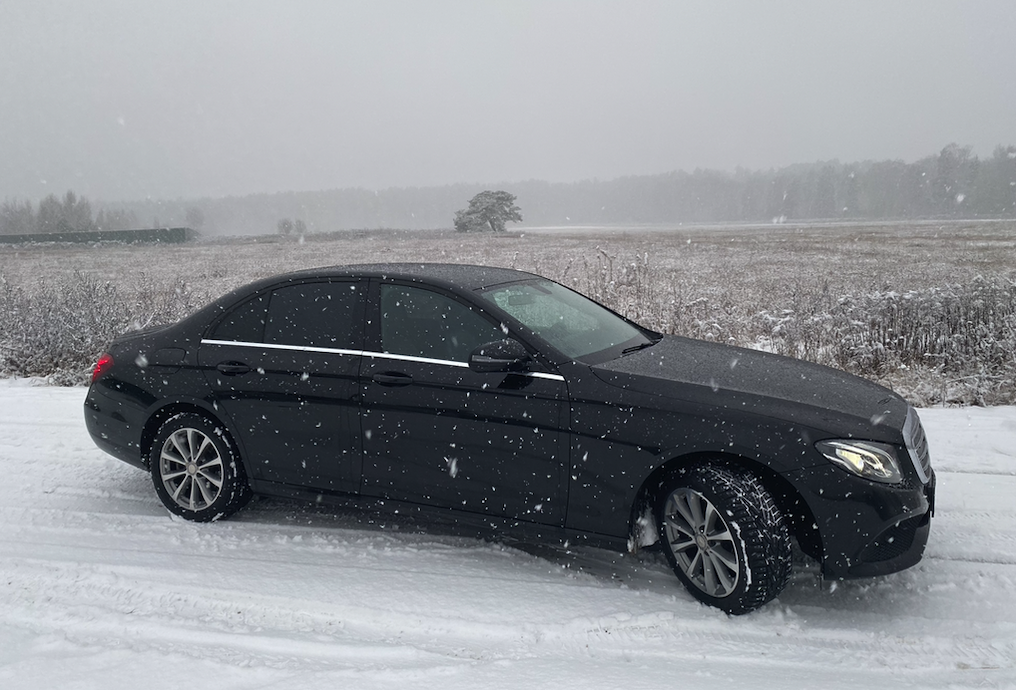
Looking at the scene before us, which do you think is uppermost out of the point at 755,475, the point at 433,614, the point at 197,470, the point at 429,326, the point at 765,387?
the point at 429,326

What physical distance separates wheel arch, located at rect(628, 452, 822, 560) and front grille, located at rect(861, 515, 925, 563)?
0.21m

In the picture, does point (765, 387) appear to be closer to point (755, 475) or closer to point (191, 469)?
point (755, 475)

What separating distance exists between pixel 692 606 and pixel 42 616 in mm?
3155

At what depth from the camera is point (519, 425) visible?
3627 mm

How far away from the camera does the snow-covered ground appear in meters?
2.90

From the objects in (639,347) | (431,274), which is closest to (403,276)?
(431,274)

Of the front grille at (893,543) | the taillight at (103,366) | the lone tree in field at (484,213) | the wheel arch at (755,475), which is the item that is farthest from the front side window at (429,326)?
the lone tree in field at (484,213)

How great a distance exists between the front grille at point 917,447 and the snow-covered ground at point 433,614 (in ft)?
2.12

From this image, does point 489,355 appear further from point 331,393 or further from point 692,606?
point 692,606

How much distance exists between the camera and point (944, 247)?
2919cm

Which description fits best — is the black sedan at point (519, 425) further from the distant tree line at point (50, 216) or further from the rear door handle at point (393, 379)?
the distant tree line at point (50, 216)

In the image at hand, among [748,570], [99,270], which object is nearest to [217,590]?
[748,570]

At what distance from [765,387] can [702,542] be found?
2.72 ft

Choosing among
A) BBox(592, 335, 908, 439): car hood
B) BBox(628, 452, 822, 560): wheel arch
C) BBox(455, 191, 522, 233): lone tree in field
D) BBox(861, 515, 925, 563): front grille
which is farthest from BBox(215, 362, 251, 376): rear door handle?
BBox(455, 191, 522, 233): lone tree in field
